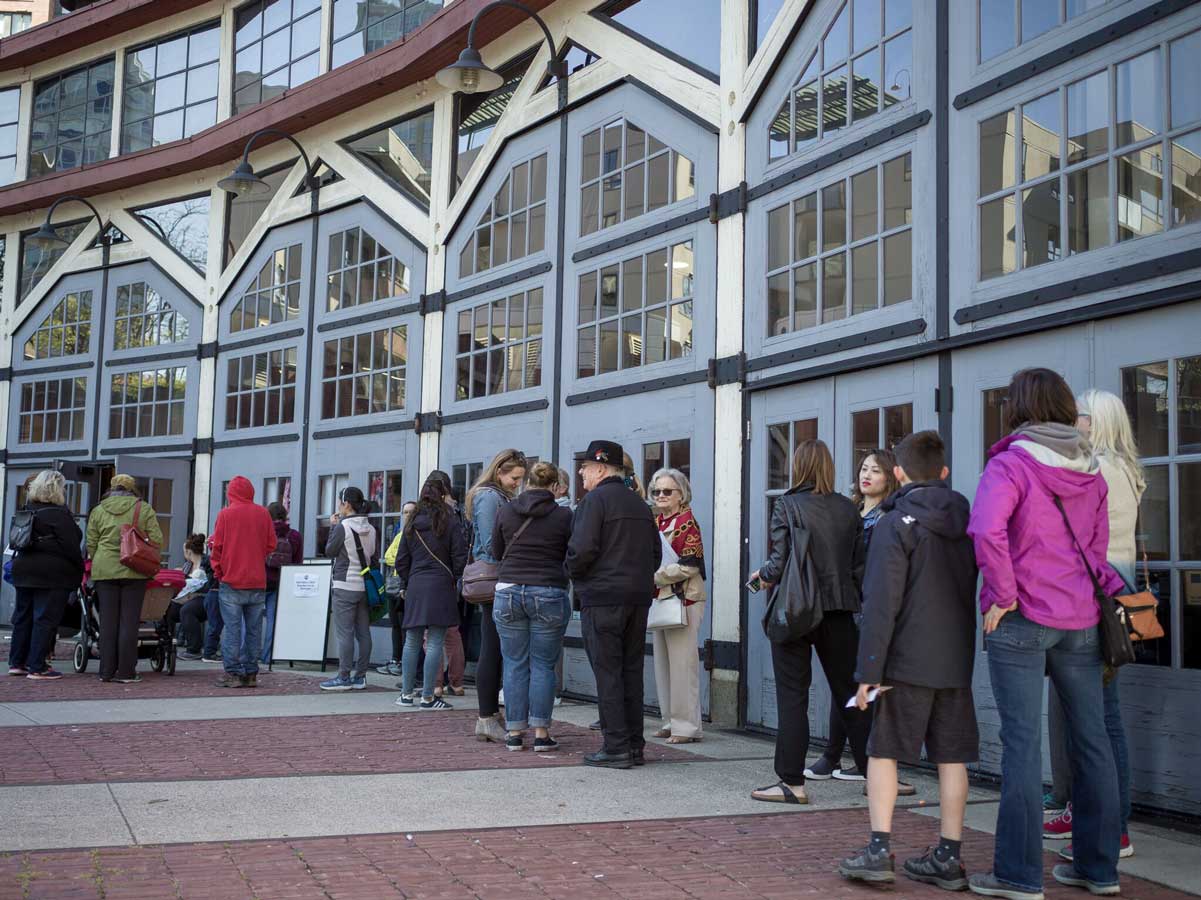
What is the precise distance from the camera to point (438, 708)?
995cm

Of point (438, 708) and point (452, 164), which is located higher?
point (452, 164)

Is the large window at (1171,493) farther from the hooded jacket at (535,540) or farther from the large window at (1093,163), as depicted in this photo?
the hooded jacket at (535,540)

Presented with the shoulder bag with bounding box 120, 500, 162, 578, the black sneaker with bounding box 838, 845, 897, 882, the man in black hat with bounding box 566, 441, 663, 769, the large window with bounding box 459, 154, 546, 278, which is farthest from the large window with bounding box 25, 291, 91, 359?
the black sneaker with bounding box 838, 845, 897, 882

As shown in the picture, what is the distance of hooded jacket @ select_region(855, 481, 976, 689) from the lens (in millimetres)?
4871

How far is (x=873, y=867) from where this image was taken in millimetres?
4773

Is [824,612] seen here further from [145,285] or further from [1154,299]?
[145,285]

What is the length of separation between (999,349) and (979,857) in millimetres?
2995

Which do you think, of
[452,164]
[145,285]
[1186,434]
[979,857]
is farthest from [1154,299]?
[145,285]

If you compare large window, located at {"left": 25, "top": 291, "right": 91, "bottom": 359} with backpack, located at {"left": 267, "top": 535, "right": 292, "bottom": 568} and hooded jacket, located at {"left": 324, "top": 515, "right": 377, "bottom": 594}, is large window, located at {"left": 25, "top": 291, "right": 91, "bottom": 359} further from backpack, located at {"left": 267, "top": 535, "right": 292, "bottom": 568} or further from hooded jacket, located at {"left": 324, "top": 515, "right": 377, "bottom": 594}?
hooded jacket, located at {"left": 324, "top": 515, "right": 377, "bottom": 594}

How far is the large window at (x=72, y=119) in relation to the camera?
18500 millimetres

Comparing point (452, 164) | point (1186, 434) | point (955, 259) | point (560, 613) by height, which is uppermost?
point (452, 164)

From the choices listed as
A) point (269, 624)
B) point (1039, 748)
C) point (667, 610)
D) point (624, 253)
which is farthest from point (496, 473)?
point (269, 624)

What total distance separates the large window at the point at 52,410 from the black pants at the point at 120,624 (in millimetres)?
7198

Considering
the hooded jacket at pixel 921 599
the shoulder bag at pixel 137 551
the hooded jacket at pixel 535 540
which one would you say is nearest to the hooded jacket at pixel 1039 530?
the hooded jacket at pixel 921 599
